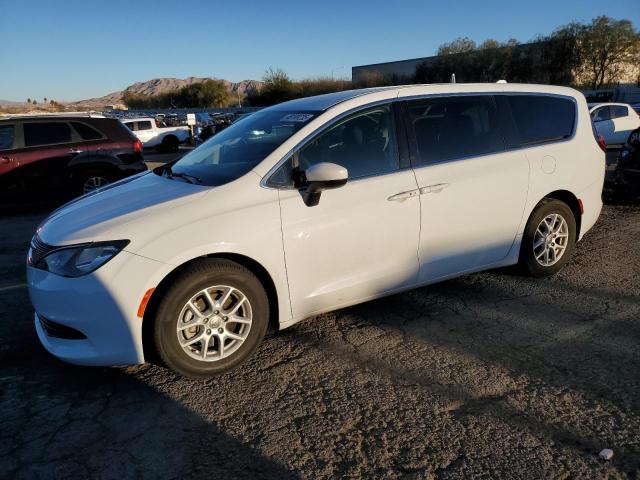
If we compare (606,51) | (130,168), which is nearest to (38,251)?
(130,168)

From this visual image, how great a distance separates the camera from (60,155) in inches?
318

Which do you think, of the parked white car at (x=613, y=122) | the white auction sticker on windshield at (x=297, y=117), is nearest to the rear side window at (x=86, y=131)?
the white auction sticker on windshield at (x=297, y=117)

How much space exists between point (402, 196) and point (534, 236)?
5.08 feet

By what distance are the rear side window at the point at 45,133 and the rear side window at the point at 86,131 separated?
140mm

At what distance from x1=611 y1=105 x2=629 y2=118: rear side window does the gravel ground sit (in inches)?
474

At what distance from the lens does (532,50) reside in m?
51.7

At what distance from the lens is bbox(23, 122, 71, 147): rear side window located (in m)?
8.04

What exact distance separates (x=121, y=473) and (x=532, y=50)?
194 feet

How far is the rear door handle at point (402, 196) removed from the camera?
3360 mm

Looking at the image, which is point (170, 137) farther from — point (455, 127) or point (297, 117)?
point (455, 127)

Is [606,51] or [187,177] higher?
[606,51]

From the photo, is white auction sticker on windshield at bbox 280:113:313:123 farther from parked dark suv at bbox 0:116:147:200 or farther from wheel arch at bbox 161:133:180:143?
wheel arch at bbox 161:133:180:143

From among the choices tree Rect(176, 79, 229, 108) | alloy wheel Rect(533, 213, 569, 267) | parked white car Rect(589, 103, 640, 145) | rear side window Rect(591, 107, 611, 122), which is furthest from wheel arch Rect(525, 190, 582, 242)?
tree Rect(176, 79, 229, 108)

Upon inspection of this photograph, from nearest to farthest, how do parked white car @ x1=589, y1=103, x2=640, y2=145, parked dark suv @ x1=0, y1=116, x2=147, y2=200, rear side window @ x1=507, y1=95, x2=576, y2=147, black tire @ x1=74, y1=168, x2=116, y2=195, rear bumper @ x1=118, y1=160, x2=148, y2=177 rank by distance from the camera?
rear side window @ x1=507, y1=95, x2=576, y2=147
parked dark suv @ x1=0, y1=116, x2=147, y2=200
black tire @ x1=74, y1=168, x2=116, y2=195
rear bumper @ x1=118, y1=160, x2=148, y2=177
parked white car @ x1=589, y1=103, x2=640, y2=145
